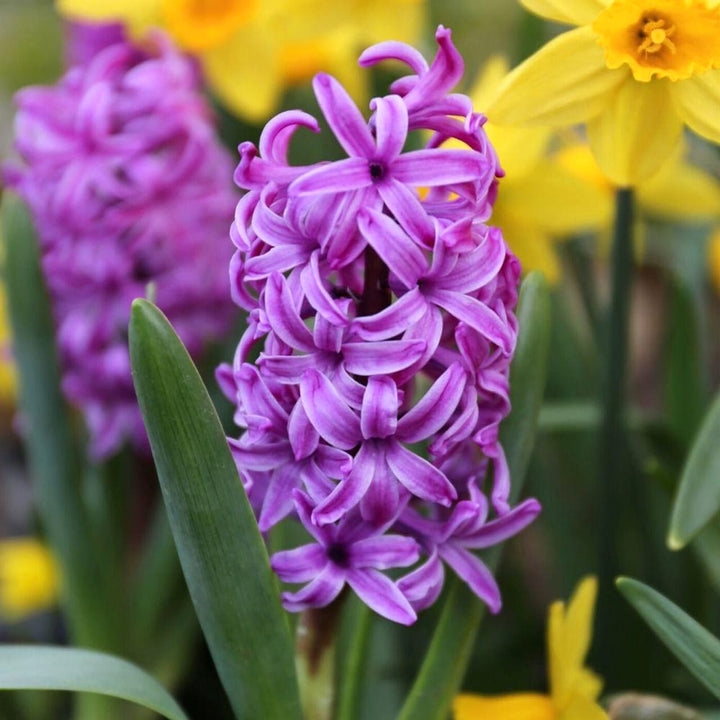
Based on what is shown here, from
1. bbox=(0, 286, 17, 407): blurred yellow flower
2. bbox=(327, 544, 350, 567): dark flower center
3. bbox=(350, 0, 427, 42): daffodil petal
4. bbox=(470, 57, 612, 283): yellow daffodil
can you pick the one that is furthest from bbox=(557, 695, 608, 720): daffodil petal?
bbox=(350, 0, 427, 42): daffodil petal

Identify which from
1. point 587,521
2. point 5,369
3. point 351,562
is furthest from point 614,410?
point 5,369

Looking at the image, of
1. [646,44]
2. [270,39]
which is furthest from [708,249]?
[646,44]

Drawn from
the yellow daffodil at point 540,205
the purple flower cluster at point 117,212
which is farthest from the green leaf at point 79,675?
the yellow daffodil at point 540,205

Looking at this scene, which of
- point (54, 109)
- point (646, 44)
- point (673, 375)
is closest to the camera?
point (646, 44)

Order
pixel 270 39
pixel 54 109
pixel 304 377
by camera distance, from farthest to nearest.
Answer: pixel 270 39
pixel 54 109
pixel 304 377

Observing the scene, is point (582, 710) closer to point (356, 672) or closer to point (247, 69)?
point (356, 672)

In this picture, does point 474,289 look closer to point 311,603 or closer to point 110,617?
point 311,603

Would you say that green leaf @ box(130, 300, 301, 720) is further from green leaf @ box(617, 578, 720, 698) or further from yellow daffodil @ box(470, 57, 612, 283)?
yellow daffodil @ box(470, 57, 612, 283)
